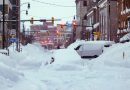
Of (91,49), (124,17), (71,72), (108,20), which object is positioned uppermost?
(124,17)

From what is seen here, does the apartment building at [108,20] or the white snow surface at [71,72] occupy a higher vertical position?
the apartment building at [108,20]

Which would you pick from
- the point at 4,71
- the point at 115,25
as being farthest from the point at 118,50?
the point at 115,25

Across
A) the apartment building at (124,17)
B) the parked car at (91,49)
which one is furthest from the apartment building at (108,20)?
the parked car at (91,49)

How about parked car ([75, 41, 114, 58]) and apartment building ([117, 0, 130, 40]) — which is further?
apartment building ([117, 0, 130, 40])

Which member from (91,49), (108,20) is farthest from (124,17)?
(91,49)

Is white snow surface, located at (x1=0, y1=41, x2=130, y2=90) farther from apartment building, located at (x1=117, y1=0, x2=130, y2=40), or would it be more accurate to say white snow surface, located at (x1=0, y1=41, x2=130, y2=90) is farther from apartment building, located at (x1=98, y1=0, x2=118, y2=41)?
apartment building, located at (x1=98, y1=0, x2=118, y2=41)

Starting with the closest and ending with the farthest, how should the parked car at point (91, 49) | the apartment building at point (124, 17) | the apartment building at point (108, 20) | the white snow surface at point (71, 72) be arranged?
1. the white snow surface at point (71, 72)
2. the parked car at point (91, 49)
3. the apartment building at point (124, 17)
4. the apartment building at point (108, 20)

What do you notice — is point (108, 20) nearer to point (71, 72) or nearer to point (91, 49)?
point (91, 49)

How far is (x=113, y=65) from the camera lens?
25219mm

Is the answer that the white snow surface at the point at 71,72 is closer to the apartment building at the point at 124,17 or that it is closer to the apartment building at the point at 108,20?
the apartment building at the point at 124,17

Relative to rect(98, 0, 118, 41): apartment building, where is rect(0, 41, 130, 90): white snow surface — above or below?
below

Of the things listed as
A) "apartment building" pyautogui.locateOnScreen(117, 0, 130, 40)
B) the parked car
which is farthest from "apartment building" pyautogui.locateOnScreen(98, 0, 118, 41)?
the parked car

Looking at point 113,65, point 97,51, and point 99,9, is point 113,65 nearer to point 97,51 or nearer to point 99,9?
point 97,51

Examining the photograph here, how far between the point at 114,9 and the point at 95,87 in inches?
3345
